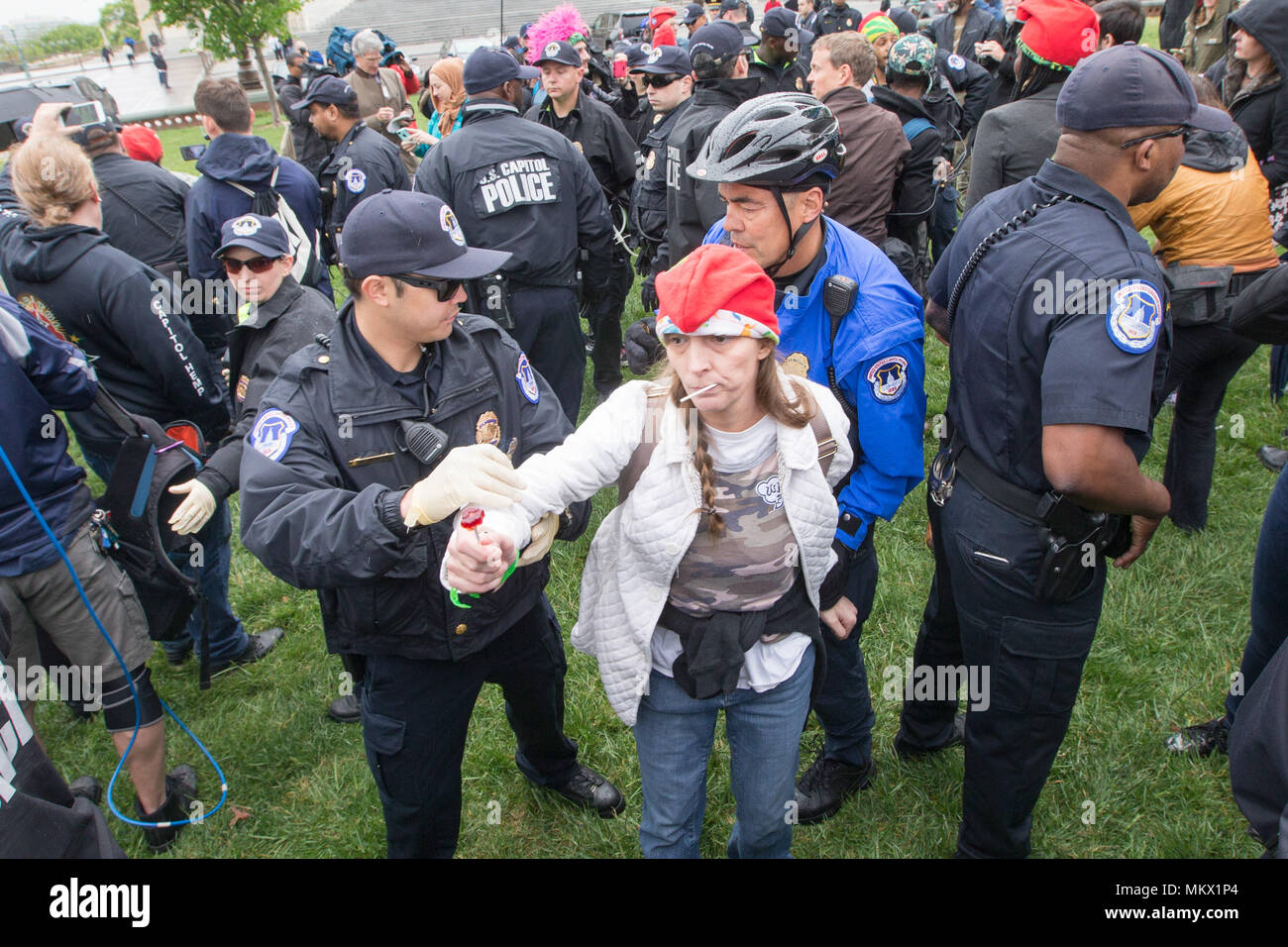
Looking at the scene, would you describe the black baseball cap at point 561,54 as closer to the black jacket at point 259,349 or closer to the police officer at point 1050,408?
the black jacket at point 259,349

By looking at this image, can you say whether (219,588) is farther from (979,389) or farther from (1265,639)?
(1265,639)

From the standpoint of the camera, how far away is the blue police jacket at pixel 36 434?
290 centimetres

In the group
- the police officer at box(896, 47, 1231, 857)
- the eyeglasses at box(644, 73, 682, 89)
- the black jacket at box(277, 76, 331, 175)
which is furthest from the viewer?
the black jacket at box(277, 76, 331, 175)

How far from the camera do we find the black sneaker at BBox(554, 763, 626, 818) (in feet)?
11.5

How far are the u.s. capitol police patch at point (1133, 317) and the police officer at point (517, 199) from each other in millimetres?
3477

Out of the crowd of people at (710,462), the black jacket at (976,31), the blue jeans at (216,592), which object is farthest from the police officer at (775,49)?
the blue jeans at (216,592)

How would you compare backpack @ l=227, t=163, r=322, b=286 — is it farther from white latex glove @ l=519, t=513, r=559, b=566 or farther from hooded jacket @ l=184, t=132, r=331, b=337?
white latex glove @ l=519, t=513, r=559, b=566

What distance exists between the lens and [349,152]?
6.36m

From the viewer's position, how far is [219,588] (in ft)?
14.5

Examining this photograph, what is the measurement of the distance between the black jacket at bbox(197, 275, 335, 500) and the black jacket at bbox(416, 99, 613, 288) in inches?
62.5

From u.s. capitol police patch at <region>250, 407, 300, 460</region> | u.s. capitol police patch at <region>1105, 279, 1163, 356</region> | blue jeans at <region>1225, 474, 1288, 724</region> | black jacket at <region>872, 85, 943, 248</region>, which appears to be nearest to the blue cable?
u.s. capitol police patch at <region>250, 407, 300, 460</region>

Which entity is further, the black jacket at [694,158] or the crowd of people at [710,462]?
the black jacket at [694,158]

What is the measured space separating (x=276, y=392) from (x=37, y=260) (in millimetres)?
1957

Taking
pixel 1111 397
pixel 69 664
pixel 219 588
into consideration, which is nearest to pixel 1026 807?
pixel 1111 397
